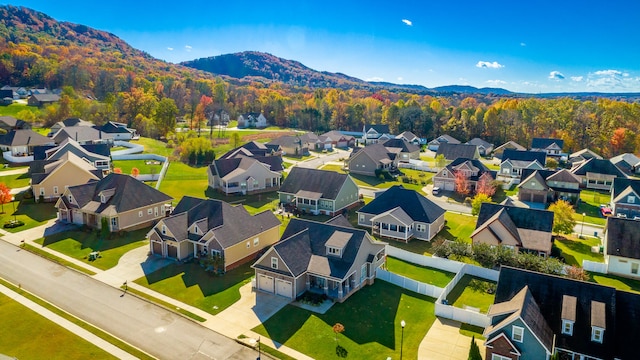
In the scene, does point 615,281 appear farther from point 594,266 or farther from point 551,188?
point 551,188

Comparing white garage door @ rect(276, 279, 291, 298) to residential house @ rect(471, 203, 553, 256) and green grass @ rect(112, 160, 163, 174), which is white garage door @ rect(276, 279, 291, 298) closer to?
residential house @ rect(471, 203, 553, 256)

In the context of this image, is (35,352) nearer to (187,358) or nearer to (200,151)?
(187,358)

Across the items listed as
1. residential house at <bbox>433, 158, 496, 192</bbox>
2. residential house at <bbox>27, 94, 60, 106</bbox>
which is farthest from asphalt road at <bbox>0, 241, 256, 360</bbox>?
residential house at <bbox>27, 94, 60, 106</bbox>

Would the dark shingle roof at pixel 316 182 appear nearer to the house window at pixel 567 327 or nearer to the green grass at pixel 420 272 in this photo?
the green grass at pixel 420 272

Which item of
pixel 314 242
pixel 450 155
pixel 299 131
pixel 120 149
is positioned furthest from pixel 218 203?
pixel 299 131

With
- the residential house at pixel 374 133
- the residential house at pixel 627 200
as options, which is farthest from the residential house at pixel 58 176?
the residential house at pixel 374 133
